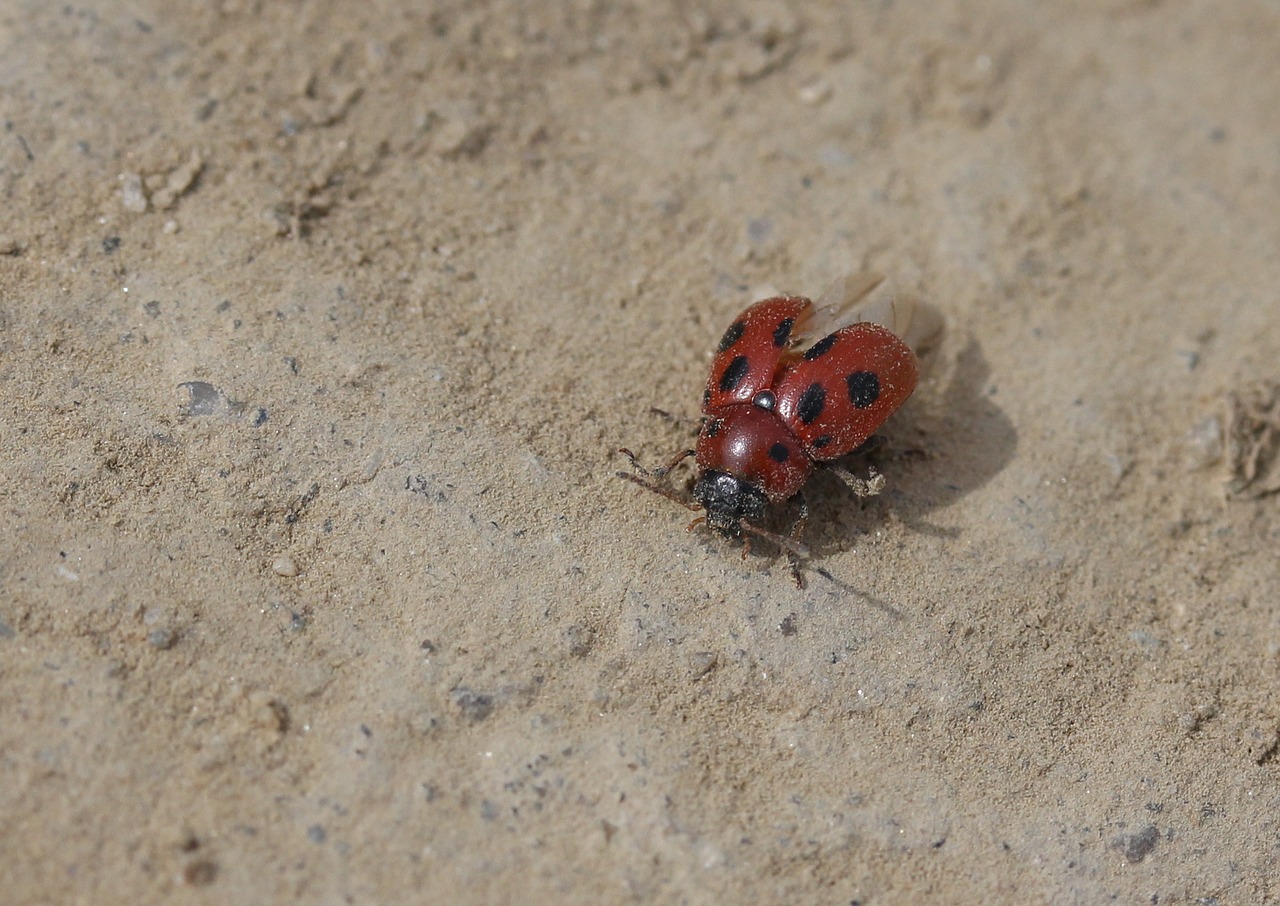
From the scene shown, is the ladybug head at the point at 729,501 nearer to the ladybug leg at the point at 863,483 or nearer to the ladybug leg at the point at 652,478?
the ladybug leg at the point at 652,478

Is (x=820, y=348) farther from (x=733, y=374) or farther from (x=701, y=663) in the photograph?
(x=701, y=663)

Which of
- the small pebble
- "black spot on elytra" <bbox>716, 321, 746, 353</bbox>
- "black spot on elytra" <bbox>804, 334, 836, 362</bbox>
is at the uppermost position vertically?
"black spot on elytra" <bbox>716, 321, 746, 353</bbox>

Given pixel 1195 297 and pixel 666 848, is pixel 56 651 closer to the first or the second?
pixel 666 848

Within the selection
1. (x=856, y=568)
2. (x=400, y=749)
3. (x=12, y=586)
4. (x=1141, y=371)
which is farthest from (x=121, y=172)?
(x=1141, y=371)

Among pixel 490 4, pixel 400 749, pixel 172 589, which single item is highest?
pixel 490 4

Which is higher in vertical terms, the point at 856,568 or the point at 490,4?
the point at 490,4

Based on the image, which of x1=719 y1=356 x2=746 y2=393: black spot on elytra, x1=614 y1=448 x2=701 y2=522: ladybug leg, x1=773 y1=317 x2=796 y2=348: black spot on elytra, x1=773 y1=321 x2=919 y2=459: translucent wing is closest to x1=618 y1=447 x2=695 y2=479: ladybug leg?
x1=614 y1=448 x2=701 y2=522: ladybug leg

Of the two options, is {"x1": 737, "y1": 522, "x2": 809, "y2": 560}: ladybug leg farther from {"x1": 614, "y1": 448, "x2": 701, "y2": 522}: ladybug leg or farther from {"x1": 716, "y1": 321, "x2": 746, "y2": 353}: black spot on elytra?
{"x1": 716, "y1": 321, "x2": 746, "y2": 353}: black spot on elytra
